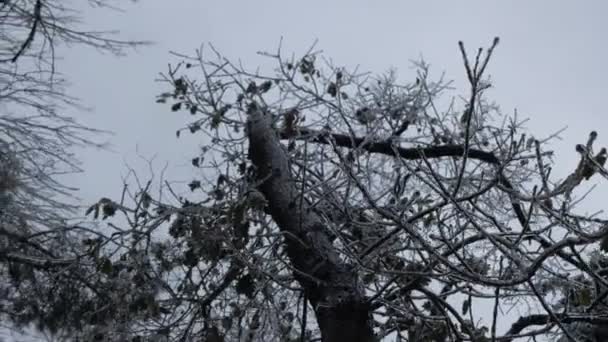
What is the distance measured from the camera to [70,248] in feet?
24.3

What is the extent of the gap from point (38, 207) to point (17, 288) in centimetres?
171

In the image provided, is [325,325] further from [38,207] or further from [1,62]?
[1,62]

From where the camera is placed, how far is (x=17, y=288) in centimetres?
732

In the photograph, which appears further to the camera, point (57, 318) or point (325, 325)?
point (57, 318)

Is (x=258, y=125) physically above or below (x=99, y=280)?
above

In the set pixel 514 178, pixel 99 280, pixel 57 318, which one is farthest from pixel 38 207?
pixel 514 178

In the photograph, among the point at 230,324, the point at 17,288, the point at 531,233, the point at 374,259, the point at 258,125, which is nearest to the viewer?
the point at 531,233

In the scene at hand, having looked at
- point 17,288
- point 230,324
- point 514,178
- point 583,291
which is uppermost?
point 17,288

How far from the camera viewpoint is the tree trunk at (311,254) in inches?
141

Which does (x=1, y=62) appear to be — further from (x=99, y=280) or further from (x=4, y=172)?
(x=99, y=280)

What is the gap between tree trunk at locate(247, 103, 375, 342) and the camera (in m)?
3.58

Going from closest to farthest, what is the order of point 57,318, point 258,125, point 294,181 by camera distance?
point 294,181 < point 258,125 < point 57,318

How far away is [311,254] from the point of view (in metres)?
3.95

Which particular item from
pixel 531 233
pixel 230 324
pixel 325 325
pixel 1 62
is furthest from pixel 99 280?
pixel 1 62
